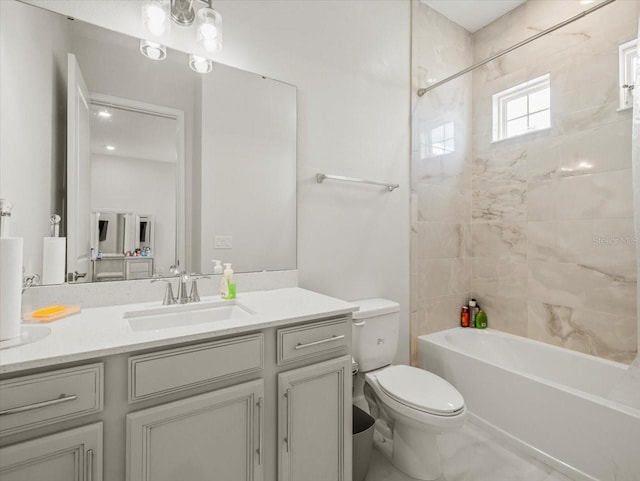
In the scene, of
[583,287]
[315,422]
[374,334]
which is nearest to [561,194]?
[583,287]

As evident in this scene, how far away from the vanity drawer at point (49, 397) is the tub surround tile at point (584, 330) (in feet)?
8.30

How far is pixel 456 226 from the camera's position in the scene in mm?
2588

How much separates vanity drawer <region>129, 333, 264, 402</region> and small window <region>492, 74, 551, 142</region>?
2.43m

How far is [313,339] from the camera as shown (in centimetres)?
120

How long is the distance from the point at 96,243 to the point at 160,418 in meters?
0.79

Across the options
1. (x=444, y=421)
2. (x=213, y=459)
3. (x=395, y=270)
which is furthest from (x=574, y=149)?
(x=213, y=459)

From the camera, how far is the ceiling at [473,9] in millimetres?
2365

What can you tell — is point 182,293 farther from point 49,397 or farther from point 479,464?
point 479,464

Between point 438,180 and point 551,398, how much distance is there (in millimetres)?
1523

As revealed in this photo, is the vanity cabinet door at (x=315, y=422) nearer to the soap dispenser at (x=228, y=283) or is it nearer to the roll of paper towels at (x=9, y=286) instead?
the soap dispenser at (x=228, y=283)

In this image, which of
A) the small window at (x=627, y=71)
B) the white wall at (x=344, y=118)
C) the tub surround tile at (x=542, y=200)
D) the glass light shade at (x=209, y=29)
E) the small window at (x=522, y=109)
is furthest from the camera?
the small window at (x=522, y=109)

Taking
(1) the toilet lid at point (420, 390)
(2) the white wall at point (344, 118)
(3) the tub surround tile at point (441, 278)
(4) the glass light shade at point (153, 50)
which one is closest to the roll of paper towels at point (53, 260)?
(4) the glass light shade at point (153, 50)

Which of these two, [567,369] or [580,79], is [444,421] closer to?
[567,369]

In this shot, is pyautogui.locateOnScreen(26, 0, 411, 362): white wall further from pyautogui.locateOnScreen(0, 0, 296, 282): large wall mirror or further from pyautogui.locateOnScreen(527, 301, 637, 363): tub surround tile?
pyautogui.locateOnScreen(527, 301, 637, 363): tub surround tile
